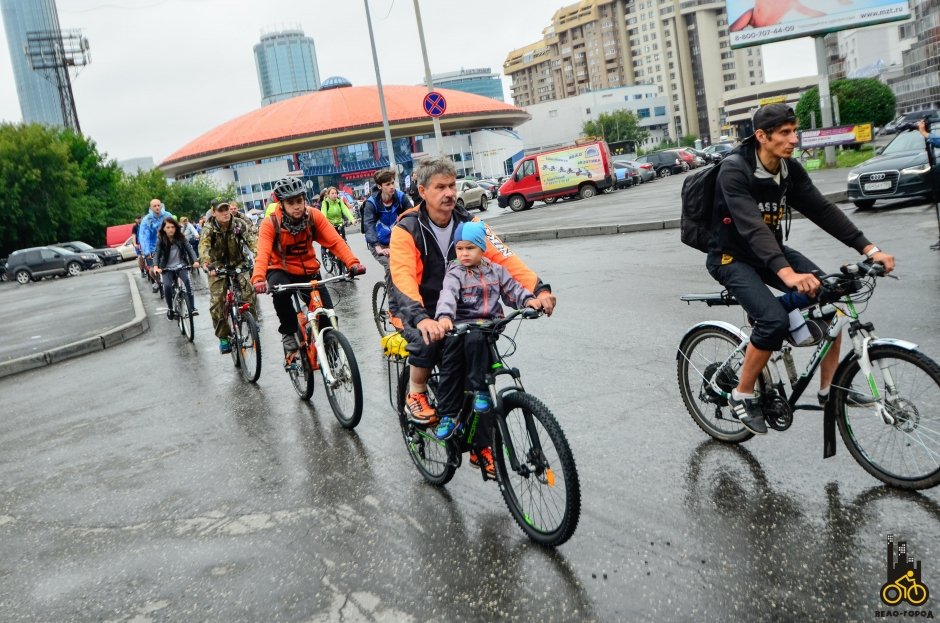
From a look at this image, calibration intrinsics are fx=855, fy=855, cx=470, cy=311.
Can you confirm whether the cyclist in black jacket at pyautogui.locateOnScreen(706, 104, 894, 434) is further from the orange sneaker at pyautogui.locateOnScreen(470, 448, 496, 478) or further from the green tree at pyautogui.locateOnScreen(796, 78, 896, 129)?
the green tree at pyautogui.locateOnScreen(796, 78, 896, 129)

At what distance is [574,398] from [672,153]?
147ft

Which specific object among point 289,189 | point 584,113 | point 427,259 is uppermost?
point 584,113

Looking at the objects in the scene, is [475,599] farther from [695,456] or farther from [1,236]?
[1,236]

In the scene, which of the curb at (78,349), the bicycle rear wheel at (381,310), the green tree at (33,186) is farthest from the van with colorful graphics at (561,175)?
the green tree at (33,186)

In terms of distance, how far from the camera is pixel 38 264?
40281 mm

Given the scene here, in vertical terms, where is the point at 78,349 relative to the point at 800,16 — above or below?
below

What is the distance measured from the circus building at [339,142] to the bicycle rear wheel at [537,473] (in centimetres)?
9803

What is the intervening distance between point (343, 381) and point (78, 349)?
7113mm

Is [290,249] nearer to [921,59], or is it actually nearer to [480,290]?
[480,290]

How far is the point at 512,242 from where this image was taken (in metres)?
20.2

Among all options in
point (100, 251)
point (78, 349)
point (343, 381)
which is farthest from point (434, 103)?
point (100, 251)

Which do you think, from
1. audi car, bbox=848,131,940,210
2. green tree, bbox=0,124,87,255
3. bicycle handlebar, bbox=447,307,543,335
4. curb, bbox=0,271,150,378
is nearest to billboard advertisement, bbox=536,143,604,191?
audi car, bbox=848,131,940,210

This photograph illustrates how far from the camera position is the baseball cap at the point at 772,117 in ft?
13.2

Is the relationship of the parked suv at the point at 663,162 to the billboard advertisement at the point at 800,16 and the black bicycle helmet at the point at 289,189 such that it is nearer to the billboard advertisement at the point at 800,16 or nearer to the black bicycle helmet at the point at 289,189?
the billboard advertisement at the point at 800,16
